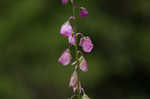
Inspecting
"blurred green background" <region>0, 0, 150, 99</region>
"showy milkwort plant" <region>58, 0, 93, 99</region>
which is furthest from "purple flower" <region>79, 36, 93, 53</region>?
"blurred green background" <region>0, 0, 150, 99</region>

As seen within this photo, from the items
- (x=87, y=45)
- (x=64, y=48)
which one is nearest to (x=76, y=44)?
(x=87, y=45)

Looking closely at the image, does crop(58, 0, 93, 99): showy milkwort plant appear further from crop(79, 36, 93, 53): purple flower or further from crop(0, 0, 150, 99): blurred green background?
crop(0, 0, 150, 99): blurred green background

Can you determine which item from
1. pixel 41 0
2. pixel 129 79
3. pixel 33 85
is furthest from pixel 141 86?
pixel 41 0

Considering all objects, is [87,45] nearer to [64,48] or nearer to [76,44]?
[76,44]

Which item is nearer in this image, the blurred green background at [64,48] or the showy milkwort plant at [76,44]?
the showy milkwort plant at [76,44]

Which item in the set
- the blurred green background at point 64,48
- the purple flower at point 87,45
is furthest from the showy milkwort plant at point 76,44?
the blurred green background at point 64,48

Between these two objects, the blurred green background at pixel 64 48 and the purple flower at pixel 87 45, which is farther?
the blurred green background at pixel 64 48

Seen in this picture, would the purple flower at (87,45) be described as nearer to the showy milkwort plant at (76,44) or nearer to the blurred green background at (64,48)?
the showy milkwort plant at (76,44)

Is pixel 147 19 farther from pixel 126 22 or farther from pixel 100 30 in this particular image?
pixel 100 30
